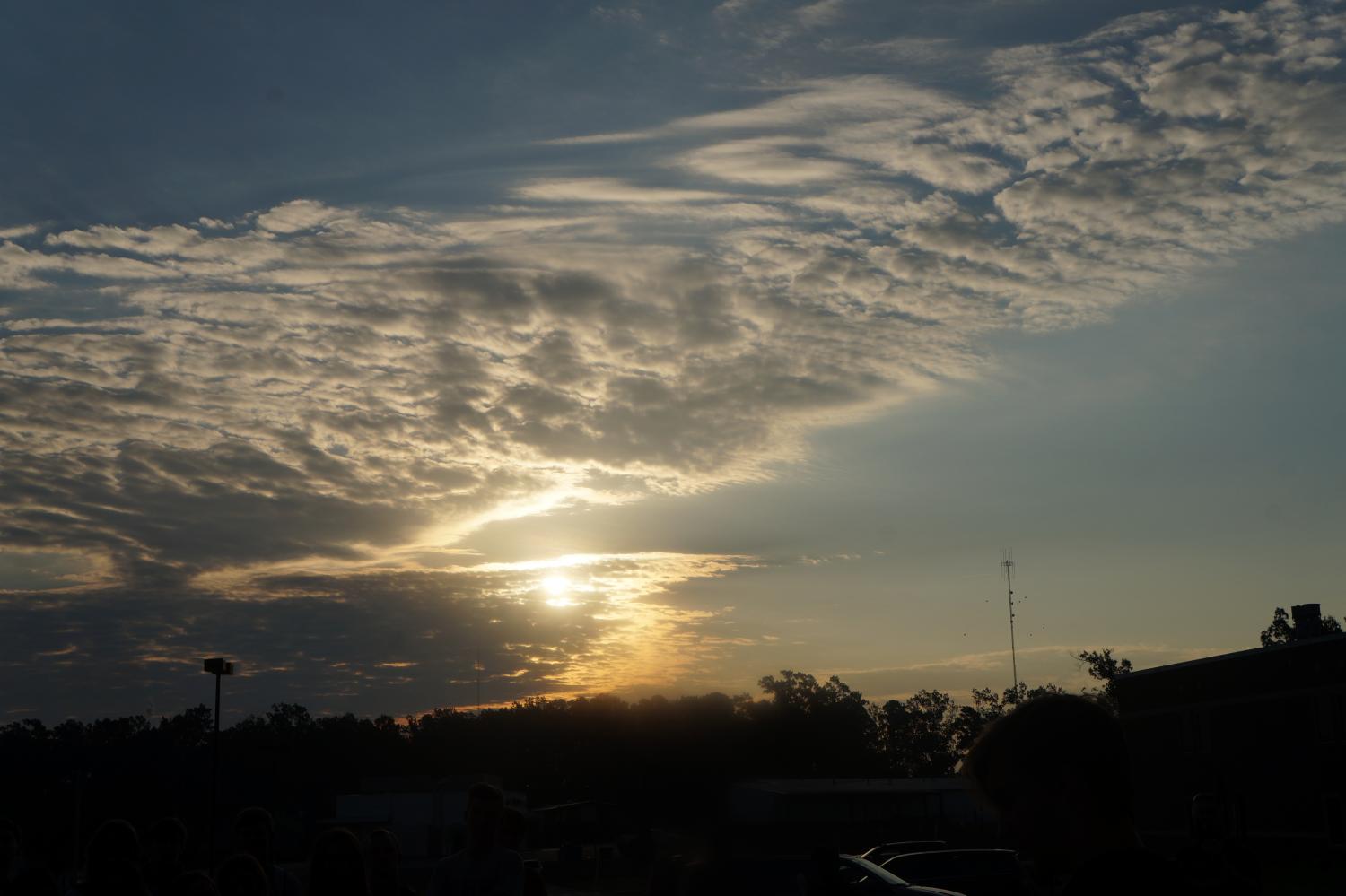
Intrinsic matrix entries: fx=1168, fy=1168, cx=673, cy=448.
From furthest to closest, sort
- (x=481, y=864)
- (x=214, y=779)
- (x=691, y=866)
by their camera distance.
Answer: (x=214, y=779) < (x=691, y=866) < (x=481, y=864)

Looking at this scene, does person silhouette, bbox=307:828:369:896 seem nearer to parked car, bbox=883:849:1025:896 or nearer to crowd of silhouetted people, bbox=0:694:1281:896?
crowd of silhouetted people, bbox=0:694:1281:896

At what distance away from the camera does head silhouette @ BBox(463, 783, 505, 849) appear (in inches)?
301

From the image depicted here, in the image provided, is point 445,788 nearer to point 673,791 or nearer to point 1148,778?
point 673,791

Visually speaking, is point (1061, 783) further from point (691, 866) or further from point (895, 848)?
point (895, 848)

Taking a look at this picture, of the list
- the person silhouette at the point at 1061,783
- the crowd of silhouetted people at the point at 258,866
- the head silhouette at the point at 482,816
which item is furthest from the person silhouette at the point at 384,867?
the person silhouette at the point at 1061,783

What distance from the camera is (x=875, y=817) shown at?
63.7 meters

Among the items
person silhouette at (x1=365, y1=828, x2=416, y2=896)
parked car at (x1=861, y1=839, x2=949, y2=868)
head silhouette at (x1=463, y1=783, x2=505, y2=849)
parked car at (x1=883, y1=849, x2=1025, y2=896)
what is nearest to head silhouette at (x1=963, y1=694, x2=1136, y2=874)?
head silhouette at (x1=463, y1=783, x2=505, y2=849)

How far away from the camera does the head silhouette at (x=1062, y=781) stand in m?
2.50

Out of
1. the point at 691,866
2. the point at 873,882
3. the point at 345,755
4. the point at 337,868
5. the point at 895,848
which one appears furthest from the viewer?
the point at 345,755

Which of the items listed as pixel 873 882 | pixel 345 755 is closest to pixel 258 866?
pixel 873 882

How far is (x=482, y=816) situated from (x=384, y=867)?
0.71 m

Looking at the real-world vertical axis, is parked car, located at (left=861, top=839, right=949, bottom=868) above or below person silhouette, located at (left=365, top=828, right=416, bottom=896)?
below

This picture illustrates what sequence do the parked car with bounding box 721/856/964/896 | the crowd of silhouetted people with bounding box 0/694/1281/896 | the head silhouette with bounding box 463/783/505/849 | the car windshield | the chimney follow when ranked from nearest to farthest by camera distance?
the crowd of silhouetted people with bounding box 0/694/1281/896
the head silhouette with bounding box 463/783/505/849
the parked car with bounding box 721/856/964/896
the car windshield
the chimney

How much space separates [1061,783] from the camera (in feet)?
8.38
